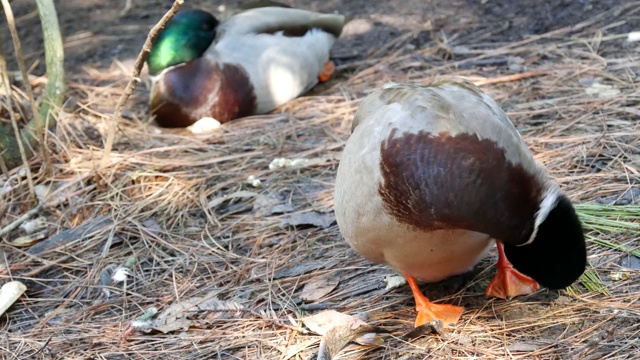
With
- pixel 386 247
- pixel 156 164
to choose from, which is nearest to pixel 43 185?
pixel 156 164

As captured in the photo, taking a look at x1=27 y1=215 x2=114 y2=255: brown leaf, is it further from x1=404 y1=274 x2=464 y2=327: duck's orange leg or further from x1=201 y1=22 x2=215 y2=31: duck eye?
x1=201 y1=22 x2=215 y2=31: duck eye

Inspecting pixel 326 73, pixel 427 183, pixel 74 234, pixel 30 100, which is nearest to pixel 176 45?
pixel 326 73

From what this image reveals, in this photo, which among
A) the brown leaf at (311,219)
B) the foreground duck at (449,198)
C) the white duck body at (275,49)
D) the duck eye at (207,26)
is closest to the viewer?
the foreground duck at (449,198)

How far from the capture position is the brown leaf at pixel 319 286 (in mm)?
2779

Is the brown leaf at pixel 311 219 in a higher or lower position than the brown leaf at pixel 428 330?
lower

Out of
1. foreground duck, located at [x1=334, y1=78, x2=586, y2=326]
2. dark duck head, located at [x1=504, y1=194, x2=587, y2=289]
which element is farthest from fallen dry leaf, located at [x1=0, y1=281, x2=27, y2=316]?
dark duck head, located at [x1=504, y1=194, x2=587, y2=289]

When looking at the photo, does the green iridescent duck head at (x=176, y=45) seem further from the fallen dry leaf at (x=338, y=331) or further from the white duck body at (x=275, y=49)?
the fallen dry leaf at (x=338, y=331)

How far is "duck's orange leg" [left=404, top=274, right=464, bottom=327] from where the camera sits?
2469mm

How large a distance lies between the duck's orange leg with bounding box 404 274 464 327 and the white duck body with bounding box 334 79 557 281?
0.06 m

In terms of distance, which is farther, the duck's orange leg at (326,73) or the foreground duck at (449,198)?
the duck's orange leg at (326,73)

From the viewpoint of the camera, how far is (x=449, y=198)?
80.2 inches

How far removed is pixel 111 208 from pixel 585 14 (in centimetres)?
328

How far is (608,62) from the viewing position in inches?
165

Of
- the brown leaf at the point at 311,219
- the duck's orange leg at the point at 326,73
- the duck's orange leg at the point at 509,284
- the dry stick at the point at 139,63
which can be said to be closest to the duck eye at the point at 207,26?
the duck's orange leg at the point at 326,73
